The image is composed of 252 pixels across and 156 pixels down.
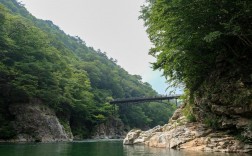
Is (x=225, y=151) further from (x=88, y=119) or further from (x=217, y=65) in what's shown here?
(x=88, y=119)

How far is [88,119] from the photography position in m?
55.4

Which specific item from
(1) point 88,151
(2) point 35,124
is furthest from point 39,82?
(1) point 88,151

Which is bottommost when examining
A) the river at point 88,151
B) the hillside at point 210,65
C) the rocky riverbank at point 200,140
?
the river at point 88,151

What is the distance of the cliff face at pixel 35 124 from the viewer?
3390 cm

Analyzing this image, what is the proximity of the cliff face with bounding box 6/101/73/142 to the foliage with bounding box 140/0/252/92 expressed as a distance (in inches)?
802

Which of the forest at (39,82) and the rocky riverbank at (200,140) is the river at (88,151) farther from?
the forest at (39,82)

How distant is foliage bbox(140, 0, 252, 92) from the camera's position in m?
13.1

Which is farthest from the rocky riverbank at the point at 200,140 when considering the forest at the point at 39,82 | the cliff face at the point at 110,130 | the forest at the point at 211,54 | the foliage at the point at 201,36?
the cliff face at the point at 110,130

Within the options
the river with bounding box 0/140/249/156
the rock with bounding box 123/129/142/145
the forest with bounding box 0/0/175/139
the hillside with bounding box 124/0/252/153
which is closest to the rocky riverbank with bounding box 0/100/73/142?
the forest with bounding box 0/0/175/139

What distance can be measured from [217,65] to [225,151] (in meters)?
5.68

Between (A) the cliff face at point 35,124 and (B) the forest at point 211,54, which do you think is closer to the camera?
(B) the forest at point 211,54

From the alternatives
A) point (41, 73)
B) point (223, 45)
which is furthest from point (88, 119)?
point (223, 45)

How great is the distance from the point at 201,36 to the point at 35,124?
26.5 m

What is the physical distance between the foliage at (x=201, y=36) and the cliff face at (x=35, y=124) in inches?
802
